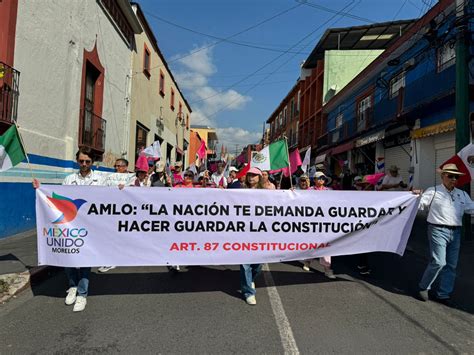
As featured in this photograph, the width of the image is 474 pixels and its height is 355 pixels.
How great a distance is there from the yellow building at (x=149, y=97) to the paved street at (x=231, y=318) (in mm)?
11256

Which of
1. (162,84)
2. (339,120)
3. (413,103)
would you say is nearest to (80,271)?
(413,103)

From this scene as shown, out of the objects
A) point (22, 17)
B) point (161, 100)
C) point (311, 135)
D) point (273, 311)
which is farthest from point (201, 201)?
point (311, 135)

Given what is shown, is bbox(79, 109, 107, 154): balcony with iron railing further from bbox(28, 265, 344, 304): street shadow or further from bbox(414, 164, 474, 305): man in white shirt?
bbox(414, 164, 474, 305): man in white shirt

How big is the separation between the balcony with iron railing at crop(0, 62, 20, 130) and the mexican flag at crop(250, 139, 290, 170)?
488 centimetres

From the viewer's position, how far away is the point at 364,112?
63.3 feet

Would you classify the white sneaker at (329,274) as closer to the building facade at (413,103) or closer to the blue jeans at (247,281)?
the blue jeans at (247,281)

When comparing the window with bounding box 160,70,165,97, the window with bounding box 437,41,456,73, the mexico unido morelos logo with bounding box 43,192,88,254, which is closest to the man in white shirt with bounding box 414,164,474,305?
the mexico unido morelos logo with bounding box 43,192,88,254

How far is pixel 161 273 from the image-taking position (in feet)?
18.3

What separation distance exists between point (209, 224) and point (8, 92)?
553 centimetres

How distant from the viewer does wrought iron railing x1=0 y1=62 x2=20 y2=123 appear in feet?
22.7

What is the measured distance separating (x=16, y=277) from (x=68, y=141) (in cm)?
569

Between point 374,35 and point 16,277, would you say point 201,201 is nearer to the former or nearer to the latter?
point 16,277

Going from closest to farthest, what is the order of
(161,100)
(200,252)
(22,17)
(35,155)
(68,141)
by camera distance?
1. (200,252)
2. (22,17)
3. (35,155)
4. (68,141)
5. (161,100)

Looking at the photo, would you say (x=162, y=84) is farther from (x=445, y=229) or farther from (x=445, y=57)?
(x=445, y=229)
